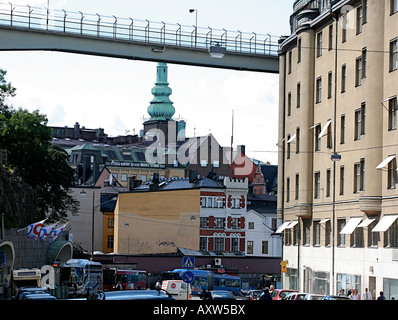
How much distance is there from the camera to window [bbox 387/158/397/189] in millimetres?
43906

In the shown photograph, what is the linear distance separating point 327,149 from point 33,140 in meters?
36.1

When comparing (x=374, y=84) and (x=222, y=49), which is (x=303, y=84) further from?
(x=374, y=84)

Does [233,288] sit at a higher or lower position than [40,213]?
lower

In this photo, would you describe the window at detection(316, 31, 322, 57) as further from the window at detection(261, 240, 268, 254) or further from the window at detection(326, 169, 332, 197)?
the window at detection(261, 240, 268, 254)

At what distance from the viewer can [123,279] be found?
76500 mm

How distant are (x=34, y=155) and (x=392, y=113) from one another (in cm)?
4563

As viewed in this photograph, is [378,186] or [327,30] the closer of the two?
[378,186]

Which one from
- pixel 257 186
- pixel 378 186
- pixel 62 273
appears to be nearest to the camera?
pixel 378 186

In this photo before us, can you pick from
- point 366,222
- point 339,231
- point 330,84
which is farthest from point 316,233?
point 366,222

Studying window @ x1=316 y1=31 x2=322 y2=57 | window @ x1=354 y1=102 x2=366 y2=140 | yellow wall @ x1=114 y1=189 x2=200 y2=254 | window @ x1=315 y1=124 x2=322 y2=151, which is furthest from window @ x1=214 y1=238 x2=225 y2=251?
window @ x1=354 y1=102 x2=366 y2=140

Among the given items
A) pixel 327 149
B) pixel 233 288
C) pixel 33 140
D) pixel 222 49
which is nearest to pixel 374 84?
pixel 327 149

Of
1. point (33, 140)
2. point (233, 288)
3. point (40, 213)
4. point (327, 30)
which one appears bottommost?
point (233, 288)

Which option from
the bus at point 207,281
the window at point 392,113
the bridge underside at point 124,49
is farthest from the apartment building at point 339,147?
the bus at point 207,281

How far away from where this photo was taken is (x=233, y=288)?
75875mm
